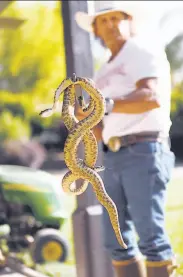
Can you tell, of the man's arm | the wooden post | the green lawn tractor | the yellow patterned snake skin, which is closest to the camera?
the yellow patterned snake skin

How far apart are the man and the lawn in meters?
1.09

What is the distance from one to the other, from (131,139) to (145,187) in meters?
0.24

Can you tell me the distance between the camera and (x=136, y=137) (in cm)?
287

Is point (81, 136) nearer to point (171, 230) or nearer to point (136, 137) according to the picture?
point (136, 137)

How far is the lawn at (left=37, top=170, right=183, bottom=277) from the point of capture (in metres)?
4.75

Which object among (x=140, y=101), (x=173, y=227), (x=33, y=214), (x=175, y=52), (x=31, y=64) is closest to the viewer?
(x=140, y=101)

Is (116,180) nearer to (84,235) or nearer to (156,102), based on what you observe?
(156,102)

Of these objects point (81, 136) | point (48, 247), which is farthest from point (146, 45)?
point (48, 247)

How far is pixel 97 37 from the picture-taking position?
10.2ft

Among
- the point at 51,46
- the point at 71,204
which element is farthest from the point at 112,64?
the point at 51,46

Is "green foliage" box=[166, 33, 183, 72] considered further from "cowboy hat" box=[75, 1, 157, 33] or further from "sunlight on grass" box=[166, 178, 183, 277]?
"cowboy hat" box=[75, 1, 157, 33]

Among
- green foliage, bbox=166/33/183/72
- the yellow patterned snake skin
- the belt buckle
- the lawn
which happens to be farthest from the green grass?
green foliage, bbox=166/33/183/72

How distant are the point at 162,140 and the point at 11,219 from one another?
2579 mm

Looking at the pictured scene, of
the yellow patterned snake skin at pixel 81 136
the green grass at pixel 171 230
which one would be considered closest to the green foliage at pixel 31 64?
the green grass at pixel 171 230
